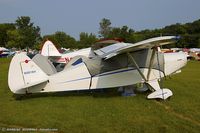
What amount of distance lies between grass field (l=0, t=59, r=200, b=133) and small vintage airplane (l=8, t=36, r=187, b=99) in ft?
1.43

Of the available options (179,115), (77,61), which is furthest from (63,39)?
(179,115)

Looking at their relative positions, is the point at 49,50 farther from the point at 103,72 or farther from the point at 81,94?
the point at 103,72

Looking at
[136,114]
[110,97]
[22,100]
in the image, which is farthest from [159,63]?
[22,100]

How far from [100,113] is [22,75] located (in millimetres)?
2826

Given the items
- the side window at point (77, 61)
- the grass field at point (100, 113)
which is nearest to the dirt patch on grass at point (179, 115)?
the grass field at point (100, 113)

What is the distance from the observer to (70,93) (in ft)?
32.8

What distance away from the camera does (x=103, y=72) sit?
30.1 feet

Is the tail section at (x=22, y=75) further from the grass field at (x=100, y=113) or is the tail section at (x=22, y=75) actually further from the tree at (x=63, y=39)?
the tree at (x=63, y=39)

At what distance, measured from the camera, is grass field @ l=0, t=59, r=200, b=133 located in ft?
19.8

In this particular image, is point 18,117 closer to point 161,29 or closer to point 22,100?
point 22,100

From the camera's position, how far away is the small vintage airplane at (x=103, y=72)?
8555 millimetres

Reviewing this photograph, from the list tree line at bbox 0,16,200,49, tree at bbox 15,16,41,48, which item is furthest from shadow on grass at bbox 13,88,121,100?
tree at bbox 15,16,41,48

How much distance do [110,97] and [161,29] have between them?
106201 mm

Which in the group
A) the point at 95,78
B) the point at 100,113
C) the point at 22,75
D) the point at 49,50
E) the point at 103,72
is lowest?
the point at 100,113
